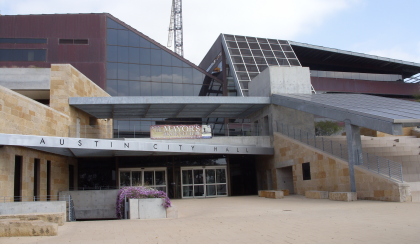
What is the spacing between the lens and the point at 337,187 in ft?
57.3

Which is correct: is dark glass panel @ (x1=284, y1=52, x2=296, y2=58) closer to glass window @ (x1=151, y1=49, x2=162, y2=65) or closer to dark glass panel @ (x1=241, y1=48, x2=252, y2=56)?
dark glass panel @ (x1=241, y1=48, x2=252, y2=56)

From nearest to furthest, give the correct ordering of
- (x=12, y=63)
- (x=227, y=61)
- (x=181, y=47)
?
(x=12, y=63), (x=227, y=61), (x=181, y=47)

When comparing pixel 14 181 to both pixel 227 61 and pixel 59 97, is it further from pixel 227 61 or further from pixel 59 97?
pixel 227 61

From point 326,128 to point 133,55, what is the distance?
1850cm

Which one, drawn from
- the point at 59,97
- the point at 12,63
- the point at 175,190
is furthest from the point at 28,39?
the point at 175,190

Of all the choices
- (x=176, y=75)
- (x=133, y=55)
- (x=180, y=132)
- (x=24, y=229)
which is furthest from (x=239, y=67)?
(x=24, y=229)

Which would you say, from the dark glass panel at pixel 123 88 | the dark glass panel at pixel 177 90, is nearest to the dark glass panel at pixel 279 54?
the dark glass panel at pixel 177 90

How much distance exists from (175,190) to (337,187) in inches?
432

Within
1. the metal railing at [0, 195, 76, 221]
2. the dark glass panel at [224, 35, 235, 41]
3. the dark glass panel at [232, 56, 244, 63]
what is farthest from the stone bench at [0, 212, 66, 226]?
the dark glass panel at [224, 35, 235, 41]

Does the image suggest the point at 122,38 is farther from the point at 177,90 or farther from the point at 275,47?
the point at 275,47

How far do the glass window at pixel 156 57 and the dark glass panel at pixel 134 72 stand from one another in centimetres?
165

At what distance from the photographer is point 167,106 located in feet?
79.5

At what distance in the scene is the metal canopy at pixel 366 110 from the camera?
14.5 m

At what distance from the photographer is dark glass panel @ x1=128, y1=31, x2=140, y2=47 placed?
36.1 metres
